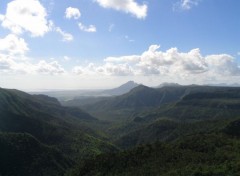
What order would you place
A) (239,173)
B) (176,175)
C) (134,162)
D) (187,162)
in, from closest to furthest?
(239,173) < (176,175) < (187,162) < (134,162)

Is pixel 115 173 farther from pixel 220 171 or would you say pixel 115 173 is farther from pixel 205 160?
pixel 220 171

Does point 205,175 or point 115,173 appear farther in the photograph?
point 115,173

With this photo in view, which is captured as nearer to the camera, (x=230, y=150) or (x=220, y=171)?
(x=220, y=171)

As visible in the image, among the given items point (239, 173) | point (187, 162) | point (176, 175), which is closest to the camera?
point (239, 173)

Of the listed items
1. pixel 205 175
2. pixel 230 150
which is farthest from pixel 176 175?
pixel 230 150

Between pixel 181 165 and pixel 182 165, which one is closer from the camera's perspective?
pixel 182 165

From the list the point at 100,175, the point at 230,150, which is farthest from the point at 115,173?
the point at 230,150

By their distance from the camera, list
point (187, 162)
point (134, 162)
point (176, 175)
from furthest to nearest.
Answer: point (134, 162) < point (187, 162) < point (176, 175)

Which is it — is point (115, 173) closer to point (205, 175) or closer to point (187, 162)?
point (187, 162)

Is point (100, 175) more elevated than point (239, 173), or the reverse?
point (239, 173)
